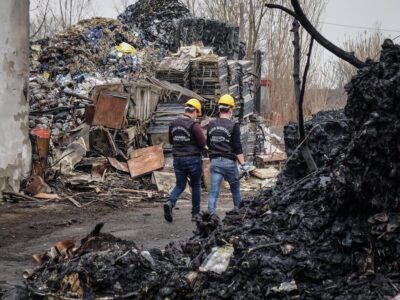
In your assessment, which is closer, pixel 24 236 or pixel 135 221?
pixel 24 236

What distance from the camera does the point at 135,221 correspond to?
9.41 m

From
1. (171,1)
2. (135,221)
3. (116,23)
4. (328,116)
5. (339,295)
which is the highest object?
(171,1)

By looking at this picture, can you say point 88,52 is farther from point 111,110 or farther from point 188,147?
point 188,147

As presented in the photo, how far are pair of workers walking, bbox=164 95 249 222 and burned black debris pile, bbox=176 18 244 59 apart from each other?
1296 centimetres

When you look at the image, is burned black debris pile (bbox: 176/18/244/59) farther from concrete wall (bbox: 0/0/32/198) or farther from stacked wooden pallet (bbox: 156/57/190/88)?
concrete wall (bbox: 0/0/32/198)

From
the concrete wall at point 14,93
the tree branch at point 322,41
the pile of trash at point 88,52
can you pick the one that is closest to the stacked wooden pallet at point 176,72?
the pile of trash at point 88,52

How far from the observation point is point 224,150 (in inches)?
332

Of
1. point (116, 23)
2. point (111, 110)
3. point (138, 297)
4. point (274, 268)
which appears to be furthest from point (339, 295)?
point (116, 23)

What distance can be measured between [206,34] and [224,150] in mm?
13949

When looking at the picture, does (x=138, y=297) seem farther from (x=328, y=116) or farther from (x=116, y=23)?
(x=116, y=23)

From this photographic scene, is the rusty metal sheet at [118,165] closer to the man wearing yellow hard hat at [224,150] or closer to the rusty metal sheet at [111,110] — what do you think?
the rusty metal sheet at [111,110]

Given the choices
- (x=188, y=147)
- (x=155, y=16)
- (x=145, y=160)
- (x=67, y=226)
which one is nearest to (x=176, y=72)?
(x=145, y=160)

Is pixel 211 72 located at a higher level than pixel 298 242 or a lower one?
higher

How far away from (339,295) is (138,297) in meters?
1.50
